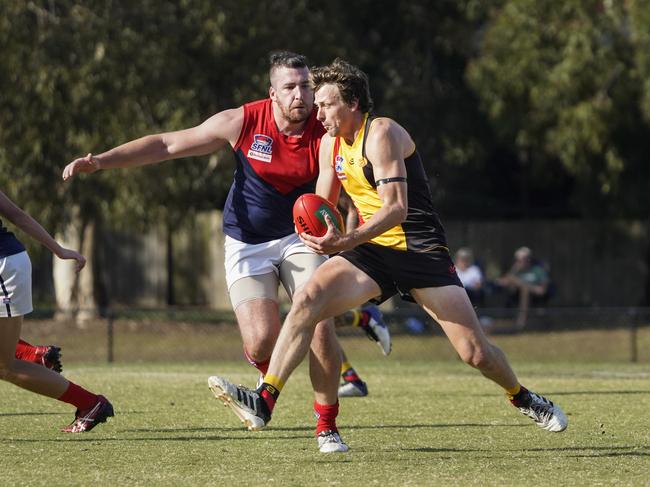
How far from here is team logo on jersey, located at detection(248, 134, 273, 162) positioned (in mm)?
7949

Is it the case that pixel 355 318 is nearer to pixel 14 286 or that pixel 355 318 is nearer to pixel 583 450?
pixel 583 450

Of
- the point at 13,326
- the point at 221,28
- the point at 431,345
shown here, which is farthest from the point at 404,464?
the point at 221,28

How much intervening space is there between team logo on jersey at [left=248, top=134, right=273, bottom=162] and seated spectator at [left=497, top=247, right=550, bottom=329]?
14.3 metres

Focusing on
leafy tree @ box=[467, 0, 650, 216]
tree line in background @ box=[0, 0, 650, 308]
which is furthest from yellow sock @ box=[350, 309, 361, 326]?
leafy tree @ box=[467, 0, 650, 216]

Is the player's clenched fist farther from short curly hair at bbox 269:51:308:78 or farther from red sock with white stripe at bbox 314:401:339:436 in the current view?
red sock with white stripe at bbox 314:401:339:436

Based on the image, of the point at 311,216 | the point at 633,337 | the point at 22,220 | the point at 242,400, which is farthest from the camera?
the point at 633,337

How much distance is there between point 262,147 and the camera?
26.1 feet

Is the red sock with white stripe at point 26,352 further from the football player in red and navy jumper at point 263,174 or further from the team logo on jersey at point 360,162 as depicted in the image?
the team logo on jersey at point 360,162

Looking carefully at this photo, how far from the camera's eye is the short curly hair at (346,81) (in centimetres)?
708

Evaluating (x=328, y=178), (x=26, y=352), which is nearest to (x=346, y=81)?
(x=328, y=178)

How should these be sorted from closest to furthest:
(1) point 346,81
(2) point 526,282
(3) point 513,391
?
(1) point 346,81 < (3) point 513,391 < (2) point 526,282

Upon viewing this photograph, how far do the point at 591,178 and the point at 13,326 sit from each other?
54.3 ft

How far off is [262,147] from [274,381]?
5.58 feet

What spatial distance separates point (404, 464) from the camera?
6.92 m
